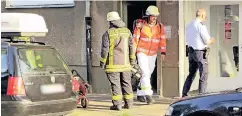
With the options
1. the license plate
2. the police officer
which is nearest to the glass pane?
the police officer

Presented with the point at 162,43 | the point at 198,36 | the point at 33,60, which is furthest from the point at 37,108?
the point at 198,36

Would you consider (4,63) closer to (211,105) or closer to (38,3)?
(211,105)

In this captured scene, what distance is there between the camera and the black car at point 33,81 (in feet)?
28.4

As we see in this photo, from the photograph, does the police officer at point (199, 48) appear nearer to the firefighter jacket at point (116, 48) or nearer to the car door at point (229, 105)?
the firefighter jacket at point (116, 48)

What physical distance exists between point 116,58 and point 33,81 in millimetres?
2269

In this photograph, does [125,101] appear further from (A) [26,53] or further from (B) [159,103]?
(A) [26,53]

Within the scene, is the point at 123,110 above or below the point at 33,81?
below

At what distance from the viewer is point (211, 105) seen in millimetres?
6859

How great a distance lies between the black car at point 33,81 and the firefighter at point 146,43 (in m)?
2.39

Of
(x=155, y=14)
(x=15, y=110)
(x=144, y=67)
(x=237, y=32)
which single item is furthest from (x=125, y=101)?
(x=237, y=32)

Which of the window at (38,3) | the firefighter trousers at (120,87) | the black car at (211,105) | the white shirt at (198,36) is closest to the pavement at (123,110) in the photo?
the firefighter trousers at (120,87)

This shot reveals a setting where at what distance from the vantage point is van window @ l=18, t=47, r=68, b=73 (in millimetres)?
8930

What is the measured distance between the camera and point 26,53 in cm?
905

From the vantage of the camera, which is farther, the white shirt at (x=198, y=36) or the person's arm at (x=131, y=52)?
the white shirt at (x=198, y=36)
